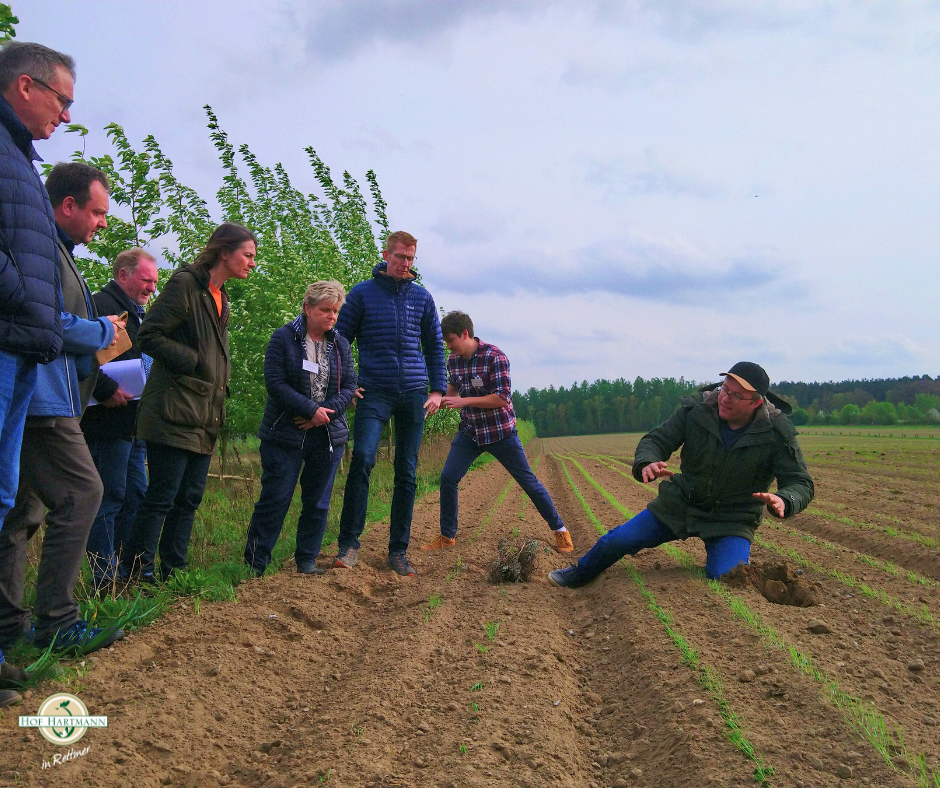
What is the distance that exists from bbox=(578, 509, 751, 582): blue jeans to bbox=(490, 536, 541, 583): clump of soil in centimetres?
37

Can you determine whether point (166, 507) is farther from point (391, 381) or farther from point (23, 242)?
point (23, 242)

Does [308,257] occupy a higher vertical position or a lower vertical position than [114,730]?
higher

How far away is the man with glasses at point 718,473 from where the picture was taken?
5172mm

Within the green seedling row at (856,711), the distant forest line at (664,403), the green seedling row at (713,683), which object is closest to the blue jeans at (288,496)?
the green seedling row at (713,683)

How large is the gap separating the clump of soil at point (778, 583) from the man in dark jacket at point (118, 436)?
13.2ft

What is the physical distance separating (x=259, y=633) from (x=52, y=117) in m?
2.73

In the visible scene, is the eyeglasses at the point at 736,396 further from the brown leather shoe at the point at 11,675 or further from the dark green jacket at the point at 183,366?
the brown leather shoe at the point at 11,675

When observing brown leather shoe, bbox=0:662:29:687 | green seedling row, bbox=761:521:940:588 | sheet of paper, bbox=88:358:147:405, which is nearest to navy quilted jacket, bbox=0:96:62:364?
brown leather shoe, bbox=0:662:29:687

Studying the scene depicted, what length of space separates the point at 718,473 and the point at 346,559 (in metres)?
2.82

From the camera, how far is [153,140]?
11641 millimetres

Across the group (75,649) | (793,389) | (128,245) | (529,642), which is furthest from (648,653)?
(793,389)

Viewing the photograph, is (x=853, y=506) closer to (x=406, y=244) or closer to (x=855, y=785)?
(x=406, y=244)

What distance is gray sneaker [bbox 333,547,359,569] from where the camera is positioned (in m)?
5.59

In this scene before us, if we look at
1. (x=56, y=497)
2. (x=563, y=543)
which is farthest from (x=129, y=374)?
(x=563, y=543)
